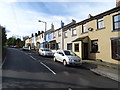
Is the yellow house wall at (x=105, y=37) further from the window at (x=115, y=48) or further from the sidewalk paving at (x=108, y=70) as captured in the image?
the sidewalk paving at (x=108, y=70)

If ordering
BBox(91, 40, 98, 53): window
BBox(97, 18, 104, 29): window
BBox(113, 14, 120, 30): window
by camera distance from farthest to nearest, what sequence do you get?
BBox(91, 40, 98, 53): window < BBox(97, 18, 104, 29): window < BBox(113, 14, 120, 30): window

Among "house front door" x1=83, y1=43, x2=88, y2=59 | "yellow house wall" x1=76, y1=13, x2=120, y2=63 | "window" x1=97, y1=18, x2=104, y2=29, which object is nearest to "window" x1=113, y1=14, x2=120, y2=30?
"yellow house wall" x1=76, y1=13, x2=120, y2=63

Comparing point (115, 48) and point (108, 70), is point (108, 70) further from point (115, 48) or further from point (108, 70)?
point (115, 48)

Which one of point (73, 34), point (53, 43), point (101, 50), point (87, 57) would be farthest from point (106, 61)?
point (53, 43)

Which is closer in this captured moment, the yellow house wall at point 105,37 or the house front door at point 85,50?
the yellow house wall at point 105,37

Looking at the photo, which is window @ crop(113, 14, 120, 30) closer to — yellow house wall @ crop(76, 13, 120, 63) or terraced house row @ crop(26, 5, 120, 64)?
terraced house row @ crop(26, 5, 120, 64)

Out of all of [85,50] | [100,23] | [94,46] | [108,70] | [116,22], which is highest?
[100,23]

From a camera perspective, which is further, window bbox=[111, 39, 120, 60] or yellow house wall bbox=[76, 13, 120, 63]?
yellow house wall bbox=[76, 13, 120, 63]

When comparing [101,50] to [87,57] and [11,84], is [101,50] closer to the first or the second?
[87,57]

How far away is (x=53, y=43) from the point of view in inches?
1419

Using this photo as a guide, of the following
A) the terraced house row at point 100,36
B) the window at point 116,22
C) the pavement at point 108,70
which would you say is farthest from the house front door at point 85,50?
the pavement at point 108,70

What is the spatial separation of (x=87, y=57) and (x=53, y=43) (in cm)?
1570

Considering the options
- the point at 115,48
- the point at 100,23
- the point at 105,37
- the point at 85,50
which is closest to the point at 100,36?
the point at 105,37

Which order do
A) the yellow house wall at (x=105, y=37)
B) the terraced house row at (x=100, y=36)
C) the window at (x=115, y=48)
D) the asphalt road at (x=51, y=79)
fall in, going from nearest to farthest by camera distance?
the asphalt road at (x=51, y=79) < the window at (x=115, y=48) < the terraced house row at (x=100, y=36) < the yellow house wall at (x=105, y=37)
